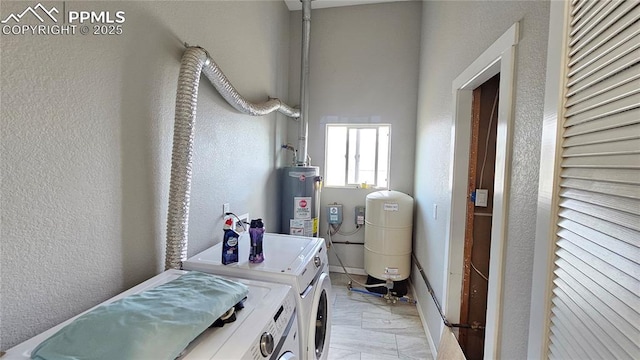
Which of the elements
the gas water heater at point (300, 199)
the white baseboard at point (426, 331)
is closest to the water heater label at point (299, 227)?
the gas water heater at point (300, 199)

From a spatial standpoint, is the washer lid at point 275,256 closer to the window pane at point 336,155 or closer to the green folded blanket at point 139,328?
the green folded blanket at point 139,328

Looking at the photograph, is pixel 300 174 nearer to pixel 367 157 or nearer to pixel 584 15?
pixel 367 157

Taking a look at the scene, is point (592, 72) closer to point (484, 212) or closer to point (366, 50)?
point (484, 212)

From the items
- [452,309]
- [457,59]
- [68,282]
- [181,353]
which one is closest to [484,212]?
[452,309]

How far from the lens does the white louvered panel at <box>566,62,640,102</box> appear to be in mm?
500

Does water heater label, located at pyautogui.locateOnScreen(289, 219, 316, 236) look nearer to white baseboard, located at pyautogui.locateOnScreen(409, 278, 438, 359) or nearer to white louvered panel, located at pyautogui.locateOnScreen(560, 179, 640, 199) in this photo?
white baseboard, located at pyautogui.locateOnScreen(409, 278, 438, 359)

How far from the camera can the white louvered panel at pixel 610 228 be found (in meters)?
0.51

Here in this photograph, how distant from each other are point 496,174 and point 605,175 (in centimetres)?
63

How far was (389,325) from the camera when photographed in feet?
7.69

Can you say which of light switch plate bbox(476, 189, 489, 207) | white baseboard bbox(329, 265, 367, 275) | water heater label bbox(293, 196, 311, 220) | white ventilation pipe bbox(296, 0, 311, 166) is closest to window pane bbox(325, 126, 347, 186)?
white ventilation pipe bbox(296, 0, 311, 166)

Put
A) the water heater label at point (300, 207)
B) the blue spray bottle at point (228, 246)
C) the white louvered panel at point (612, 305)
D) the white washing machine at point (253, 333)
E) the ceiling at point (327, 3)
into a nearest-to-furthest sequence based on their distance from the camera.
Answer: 1. the white louvered panel at point (612, 305)
2. the white washing machine at point (253, 333)
3. the blue spray bottle at point (228, 246)
4. the water heater label at point (300, 207)
5. the ceiling at point (327, 3)

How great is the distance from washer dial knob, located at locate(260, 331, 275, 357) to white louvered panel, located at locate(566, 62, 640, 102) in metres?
1.09

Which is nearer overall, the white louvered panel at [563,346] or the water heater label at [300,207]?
the white louvered panel at [563,346]

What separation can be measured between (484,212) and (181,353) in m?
1.83
